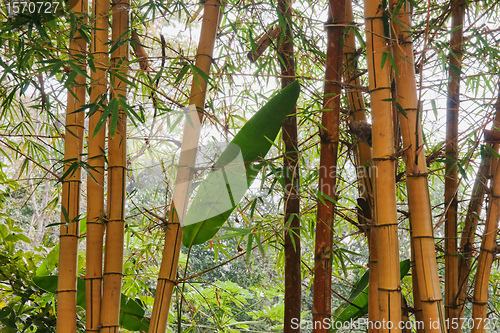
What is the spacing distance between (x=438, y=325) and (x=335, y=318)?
338 mm

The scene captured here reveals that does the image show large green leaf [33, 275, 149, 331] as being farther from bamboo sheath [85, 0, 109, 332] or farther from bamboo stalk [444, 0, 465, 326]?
bamboo stalk [444, 0, 465, 326]

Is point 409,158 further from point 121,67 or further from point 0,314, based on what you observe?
point 0,314

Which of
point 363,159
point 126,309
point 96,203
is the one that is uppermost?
point 363,159

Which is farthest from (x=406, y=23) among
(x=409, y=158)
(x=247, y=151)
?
(x=247, y=151)

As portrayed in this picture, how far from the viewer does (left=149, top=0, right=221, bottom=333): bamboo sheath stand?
1013 millimetres

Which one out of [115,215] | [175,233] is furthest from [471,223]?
[115,215]

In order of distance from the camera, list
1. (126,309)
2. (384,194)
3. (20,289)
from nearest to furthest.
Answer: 1. (384,194)
2. (126,309)
3. (20,289)

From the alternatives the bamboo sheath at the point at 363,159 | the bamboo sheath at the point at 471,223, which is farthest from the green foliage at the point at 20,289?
the bamboo sheath at the point at 471,223

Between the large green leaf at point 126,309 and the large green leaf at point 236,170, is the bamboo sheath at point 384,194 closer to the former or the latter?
the large green leaf at point 236,170

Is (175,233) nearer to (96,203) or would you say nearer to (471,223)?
(96,203)

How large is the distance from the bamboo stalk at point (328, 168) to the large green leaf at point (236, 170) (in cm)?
11

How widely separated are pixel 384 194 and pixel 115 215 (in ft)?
2.27

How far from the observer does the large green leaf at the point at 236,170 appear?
998 mm

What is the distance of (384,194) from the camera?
2.79ft
